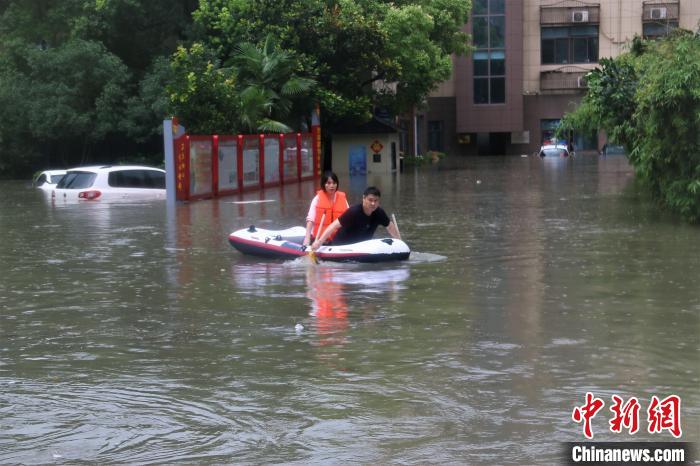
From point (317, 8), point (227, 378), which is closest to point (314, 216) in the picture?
point (227, 378)

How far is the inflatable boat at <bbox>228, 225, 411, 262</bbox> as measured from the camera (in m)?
15.7

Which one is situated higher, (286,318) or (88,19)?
(88,19)

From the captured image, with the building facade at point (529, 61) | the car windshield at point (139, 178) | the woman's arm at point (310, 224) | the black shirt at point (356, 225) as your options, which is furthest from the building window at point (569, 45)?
the black shirt at point (356, 225)

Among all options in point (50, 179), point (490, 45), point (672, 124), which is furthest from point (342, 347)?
point (490, 45)

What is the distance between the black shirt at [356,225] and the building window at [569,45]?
68.5 meters

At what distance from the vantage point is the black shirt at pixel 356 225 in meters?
16.0

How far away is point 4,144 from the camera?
2165 inches

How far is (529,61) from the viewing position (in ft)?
270

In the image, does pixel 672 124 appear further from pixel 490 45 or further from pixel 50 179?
pixel 490 45

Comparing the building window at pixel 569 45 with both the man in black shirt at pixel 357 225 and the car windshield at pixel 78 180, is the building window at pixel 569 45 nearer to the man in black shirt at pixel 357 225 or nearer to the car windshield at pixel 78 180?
the car windshield at pixel 78 180

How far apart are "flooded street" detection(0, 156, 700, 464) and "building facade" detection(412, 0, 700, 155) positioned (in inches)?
2439

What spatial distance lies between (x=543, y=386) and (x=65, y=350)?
4199 mm

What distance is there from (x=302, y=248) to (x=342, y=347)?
21.0 feet

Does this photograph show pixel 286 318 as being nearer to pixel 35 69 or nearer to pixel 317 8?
pixel 317 8
